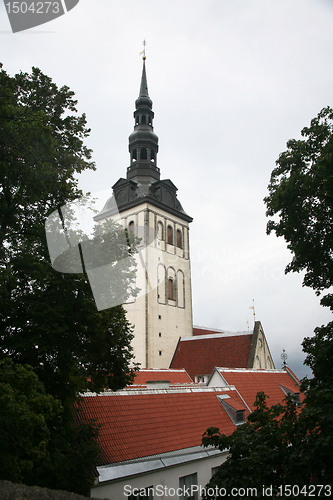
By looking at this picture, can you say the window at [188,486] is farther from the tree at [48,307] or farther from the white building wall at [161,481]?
the tree at [48,307]

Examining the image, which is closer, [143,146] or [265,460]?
[265,460]

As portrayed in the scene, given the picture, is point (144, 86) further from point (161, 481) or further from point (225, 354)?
point (161, 481)

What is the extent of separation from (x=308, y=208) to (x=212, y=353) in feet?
83.9

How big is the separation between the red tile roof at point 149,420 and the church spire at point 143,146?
30454mm

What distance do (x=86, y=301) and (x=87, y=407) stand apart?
5.22m

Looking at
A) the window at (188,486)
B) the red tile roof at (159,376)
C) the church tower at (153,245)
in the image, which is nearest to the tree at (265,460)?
the window at (188,486)

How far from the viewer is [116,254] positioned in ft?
39.5

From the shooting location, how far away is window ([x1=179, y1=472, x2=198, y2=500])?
13.0 meters

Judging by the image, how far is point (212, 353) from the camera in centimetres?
3612

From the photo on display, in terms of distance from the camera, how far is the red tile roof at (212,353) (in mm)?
34688

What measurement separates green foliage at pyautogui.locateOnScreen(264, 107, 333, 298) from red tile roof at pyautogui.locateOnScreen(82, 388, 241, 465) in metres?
7.43

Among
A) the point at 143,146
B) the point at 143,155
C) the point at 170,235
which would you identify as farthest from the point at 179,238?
the point at 143,146

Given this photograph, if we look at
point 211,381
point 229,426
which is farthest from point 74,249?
point 211,381

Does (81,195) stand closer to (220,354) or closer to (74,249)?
(74,249)
